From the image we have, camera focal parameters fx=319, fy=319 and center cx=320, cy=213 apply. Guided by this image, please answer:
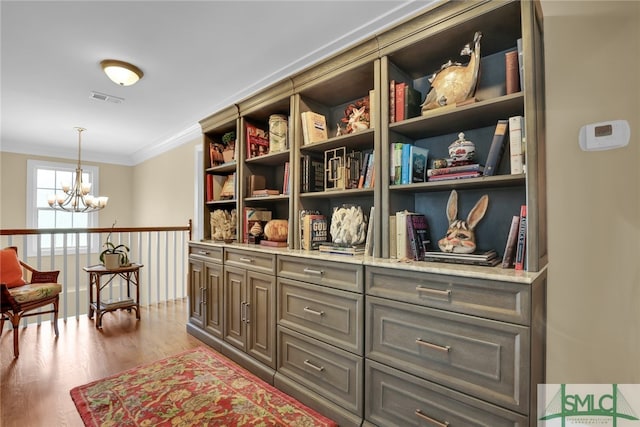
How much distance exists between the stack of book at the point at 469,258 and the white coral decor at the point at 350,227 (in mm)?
496

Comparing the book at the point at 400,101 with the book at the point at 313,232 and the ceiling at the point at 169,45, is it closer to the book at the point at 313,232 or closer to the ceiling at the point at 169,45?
the ceiling at the point at 169,45

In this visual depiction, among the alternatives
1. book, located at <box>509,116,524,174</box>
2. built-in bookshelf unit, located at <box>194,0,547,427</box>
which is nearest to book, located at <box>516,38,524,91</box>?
built-in bookshelf unit, located at <box>194,0,547,427</box>

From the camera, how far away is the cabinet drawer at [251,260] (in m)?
2.28

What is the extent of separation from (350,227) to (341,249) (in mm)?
163

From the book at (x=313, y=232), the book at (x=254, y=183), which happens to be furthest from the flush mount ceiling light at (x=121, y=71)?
the book at (x=313, y=232)

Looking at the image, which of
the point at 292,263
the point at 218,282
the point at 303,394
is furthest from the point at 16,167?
the point at 303,394

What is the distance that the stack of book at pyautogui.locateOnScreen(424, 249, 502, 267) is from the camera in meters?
1.50

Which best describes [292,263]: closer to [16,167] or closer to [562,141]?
[562,141]

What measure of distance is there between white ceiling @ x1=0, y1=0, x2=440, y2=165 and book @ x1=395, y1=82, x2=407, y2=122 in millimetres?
467

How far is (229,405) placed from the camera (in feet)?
6.43

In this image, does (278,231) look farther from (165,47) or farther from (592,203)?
(592,203)

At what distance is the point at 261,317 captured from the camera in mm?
2352

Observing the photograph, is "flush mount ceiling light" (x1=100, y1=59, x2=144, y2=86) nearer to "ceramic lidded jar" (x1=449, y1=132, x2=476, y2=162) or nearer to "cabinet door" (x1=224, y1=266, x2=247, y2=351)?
"cabinet door" (x1=224, y1=266, x2=247, y2=351)

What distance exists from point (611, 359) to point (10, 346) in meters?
4.33
